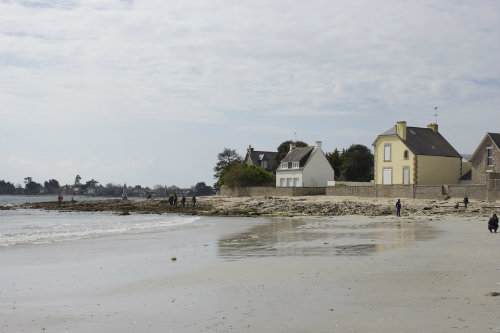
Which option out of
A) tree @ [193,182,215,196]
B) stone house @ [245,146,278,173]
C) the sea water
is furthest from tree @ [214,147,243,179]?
tree @ [193,182,215,196]

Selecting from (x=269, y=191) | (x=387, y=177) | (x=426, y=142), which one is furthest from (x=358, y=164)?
(x=426, y=142)

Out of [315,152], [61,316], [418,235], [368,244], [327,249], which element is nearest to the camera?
[61,316]

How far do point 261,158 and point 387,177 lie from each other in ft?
111

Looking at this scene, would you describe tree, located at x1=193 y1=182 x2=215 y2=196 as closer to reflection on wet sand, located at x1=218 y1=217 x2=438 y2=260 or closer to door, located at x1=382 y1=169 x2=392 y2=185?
door, located at x1=382 y1=169 x2=392 y2=185

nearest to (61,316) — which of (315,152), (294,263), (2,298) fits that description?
(2,298)

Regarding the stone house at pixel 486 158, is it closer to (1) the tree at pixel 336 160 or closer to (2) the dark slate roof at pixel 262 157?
(1) the tree at pixel 336 160

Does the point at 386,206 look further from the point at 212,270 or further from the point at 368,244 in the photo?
the point at 212,270

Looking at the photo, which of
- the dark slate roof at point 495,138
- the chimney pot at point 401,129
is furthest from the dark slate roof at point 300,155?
the dark slate roof at point 495,138

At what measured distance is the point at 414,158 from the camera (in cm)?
4403

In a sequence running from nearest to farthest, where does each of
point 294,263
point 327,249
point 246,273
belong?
point 246,273, point 294,263, point 327,249

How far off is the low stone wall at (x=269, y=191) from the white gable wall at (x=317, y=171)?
4.83m

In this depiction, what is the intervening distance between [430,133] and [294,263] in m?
39.1

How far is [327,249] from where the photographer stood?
53.0 ft

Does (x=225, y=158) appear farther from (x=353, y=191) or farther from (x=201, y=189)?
(x=201, y=189)
